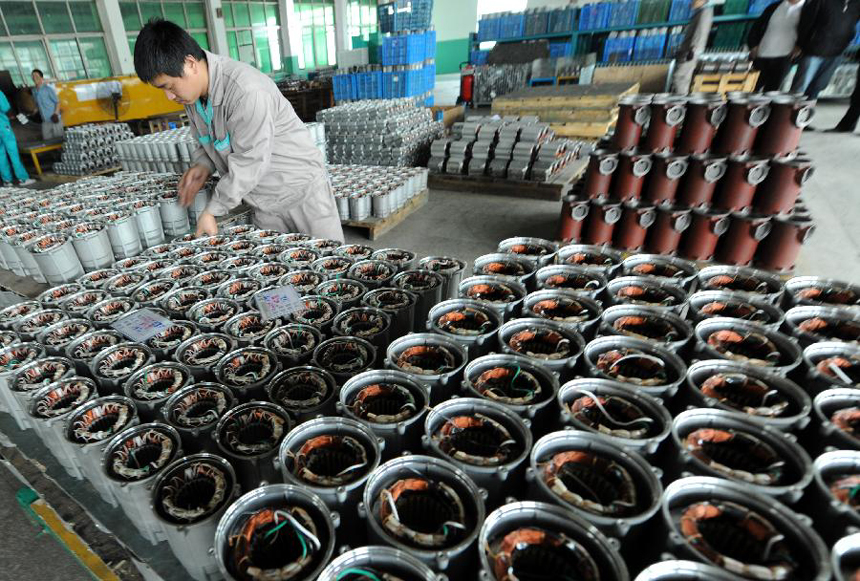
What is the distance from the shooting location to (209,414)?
1.57 metres

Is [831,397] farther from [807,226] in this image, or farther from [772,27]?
[772,27]

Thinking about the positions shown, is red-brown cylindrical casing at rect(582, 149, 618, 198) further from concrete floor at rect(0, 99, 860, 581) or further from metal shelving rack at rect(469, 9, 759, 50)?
metal shelving rack at rect(469, 9, 759, 50)

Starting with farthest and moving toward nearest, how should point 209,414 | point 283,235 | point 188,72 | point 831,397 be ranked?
point 283,235
point 188,72
point 209,414
point 831,397

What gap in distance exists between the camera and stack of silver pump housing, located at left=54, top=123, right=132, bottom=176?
26.4 feet

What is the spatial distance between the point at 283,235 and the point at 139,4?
14.9m

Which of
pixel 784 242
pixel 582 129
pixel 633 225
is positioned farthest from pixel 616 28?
pixel 784 242

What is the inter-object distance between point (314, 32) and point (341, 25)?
1.35 meters

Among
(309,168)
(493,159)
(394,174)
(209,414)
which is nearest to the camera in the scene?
(209,414)

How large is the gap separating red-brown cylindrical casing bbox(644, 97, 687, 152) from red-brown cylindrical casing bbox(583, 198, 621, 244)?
60 cm

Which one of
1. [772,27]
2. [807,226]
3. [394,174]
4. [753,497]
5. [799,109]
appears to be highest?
[772,27]

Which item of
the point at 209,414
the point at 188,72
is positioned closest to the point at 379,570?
the point at 209,414

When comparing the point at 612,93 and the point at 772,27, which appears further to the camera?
the point at 612,93

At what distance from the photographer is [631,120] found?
161 inches

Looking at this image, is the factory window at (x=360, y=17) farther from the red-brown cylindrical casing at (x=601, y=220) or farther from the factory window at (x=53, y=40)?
the red-brown cylindrical casing at (x=601, y=220)
